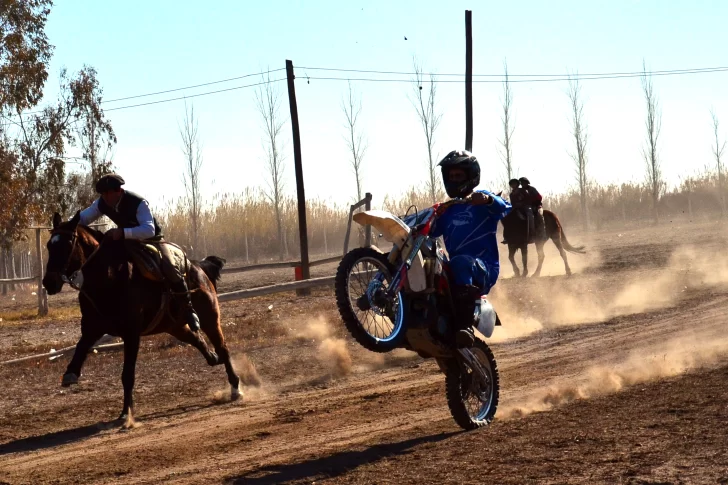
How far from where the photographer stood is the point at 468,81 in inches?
1147

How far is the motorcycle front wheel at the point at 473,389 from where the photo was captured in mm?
8219

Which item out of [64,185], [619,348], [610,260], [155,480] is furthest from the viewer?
[64,185]

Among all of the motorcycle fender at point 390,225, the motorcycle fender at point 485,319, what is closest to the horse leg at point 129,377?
the motorcycle fender at point 390,225

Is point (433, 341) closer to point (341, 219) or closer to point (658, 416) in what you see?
point (658, 416)

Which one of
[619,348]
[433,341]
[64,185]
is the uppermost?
[64,185]

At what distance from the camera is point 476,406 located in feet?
28.7

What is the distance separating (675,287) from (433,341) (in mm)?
15119

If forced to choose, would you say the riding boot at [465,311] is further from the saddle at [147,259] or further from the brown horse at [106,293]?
the saddle at [147,259]

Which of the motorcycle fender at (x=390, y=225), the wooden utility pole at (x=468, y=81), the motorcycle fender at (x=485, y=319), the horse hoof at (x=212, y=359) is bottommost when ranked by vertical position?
the horse hoof at (x=212, y=359)

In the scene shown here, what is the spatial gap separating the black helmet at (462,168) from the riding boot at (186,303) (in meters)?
4.34

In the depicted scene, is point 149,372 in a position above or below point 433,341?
below

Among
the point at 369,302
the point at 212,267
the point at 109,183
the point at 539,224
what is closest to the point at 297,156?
the point at 539,224

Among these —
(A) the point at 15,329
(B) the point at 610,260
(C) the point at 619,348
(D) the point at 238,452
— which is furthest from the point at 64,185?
(D) the point at 238,452

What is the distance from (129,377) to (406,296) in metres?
4.25
